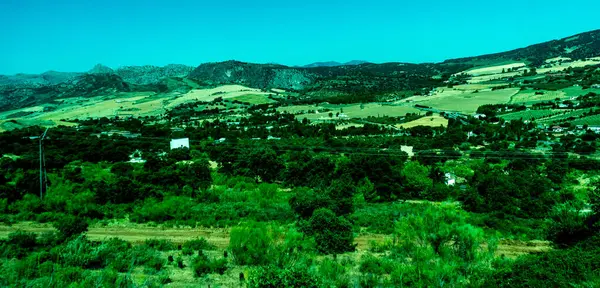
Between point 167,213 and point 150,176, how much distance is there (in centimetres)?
868

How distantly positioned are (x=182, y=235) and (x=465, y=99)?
104 metres

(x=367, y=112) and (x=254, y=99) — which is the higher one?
(x=254, y=99)

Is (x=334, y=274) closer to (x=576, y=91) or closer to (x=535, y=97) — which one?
(x=535, y=97)

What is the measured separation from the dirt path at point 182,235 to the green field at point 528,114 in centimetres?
6739

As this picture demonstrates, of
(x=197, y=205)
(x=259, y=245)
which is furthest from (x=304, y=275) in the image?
(x=197, y=205)

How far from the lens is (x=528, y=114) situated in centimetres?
7725

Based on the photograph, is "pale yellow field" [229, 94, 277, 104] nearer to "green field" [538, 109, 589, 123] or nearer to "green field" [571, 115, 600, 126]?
"green field" [538, 109, 589, 123]

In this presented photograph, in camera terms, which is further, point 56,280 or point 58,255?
point 58,255

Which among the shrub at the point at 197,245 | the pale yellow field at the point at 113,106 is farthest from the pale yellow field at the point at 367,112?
the shrub at the point at 197,245

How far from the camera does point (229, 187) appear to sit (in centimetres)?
2888

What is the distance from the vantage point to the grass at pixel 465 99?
3775 inches

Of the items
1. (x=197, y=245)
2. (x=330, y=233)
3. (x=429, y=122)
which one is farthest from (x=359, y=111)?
(x=197, y=245)

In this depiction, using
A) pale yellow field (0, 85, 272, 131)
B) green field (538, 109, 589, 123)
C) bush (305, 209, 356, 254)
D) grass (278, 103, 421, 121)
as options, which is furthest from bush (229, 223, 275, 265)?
pale yellow field (0, 85, 272, 131)

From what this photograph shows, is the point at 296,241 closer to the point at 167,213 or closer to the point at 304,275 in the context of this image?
the point at 304,275
